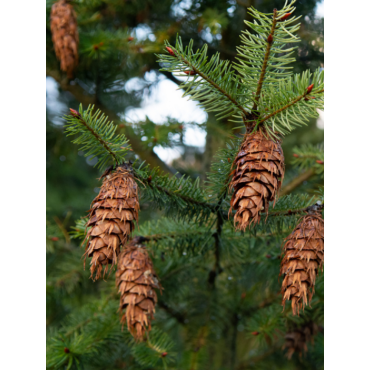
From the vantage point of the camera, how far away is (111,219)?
41 cm

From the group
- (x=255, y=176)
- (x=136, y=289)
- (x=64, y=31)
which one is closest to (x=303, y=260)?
(x=255, y=176)

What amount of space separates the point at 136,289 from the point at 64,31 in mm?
636

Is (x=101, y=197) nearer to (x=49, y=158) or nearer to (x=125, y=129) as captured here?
(x=125, y=129)

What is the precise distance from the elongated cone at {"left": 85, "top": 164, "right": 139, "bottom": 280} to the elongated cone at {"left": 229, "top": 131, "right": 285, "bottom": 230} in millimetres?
126

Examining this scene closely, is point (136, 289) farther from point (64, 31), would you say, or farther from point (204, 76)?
point (64, 31)

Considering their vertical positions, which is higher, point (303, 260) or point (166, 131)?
point (166, 131)

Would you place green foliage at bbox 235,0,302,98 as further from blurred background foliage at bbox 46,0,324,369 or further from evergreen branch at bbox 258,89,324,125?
blurred background foliage at bbox 46,0,324,369

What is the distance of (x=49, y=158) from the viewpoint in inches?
52.5

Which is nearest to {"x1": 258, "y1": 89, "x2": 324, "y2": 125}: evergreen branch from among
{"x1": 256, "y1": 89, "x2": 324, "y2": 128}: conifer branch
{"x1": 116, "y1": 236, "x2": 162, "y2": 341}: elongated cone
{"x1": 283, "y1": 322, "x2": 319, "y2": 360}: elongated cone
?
{"x1": 256, "y1": 89, "x2": 324, "y2": 128}: conifer branch

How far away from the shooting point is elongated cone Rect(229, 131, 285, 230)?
1.29 ft

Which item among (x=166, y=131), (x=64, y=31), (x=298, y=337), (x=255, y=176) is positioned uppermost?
(x=64, y=31)
